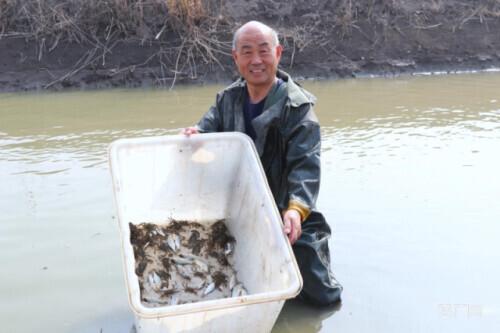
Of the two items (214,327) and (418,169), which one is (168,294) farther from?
(418,169)

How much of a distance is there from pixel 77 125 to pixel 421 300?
477 cm

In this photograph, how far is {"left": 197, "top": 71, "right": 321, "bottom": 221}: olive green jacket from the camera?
2.62 metres

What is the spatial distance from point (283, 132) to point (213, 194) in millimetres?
598

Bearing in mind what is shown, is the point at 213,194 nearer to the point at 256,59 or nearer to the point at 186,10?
the point at 256,59

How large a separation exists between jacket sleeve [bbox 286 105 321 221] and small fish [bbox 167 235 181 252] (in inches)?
26.7

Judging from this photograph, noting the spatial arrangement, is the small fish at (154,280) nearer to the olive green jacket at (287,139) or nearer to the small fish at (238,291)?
the small fish at (238,291)

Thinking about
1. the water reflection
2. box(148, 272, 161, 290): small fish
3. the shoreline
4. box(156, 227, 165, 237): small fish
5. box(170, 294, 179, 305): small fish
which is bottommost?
the shoreline

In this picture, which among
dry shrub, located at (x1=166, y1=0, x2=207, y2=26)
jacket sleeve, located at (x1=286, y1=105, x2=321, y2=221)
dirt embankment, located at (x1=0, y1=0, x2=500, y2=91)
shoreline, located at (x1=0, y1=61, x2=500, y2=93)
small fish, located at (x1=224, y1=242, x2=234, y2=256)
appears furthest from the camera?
dry shrub, located at (x1=166, y1=0, x2=207, y2=26)

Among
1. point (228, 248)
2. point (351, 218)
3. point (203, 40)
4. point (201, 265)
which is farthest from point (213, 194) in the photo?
point (203, 40)

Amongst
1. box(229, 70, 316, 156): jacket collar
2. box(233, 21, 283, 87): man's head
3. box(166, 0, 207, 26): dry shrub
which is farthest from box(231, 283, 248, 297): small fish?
box(166, 0, 207, 26): dry shrub

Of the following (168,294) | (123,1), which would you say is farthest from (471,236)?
(123,1)

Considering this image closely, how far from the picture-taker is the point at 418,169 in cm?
494

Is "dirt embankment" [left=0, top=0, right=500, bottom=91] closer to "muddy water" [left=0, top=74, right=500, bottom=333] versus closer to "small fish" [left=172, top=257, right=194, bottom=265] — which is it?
"muddy water" [left=0, top=74, right=500, bottom=333]

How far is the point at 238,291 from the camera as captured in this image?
2.79m
